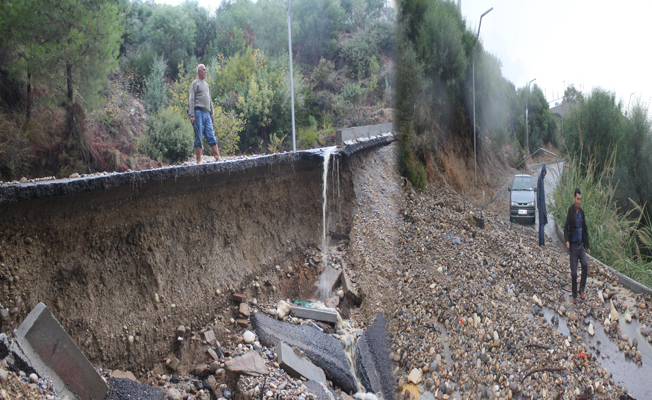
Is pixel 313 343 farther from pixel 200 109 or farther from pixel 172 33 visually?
pixel 172 33

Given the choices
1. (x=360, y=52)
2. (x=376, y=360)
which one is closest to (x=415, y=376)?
(x=376, y=360)

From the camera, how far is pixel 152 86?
52.3ft

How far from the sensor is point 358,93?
11383mm

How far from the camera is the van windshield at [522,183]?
336 inches

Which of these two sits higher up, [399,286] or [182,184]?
[182,184]

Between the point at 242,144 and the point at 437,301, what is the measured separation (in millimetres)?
12180

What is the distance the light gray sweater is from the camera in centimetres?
688

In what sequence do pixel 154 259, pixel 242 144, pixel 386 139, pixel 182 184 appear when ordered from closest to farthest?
pixel 154 259 < pixel 182 184 < pixel 386 139 < pixel 242 144

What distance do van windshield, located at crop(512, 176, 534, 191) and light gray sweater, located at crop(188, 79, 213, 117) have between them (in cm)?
659

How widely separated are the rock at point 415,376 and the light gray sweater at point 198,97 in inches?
216

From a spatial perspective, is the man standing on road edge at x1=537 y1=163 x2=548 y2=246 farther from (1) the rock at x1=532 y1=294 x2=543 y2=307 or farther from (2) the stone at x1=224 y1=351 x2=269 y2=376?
(2) the stone at x1=224 y1=351 x2=269 y2=376

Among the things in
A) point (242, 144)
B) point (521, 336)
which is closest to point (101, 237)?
point (521, 336)

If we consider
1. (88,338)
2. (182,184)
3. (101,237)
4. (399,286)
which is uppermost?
(182,184)

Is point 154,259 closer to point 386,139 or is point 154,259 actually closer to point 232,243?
point 232,243
